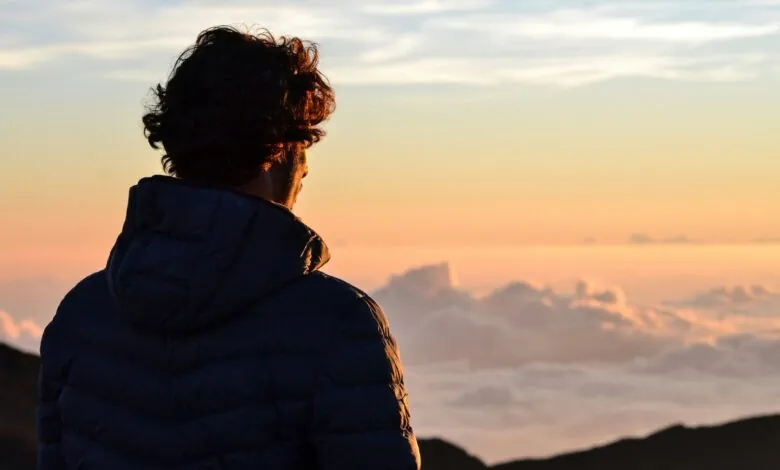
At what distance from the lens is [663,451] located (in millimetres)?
27906

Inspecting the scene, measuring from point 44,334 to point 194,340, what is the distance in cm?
81

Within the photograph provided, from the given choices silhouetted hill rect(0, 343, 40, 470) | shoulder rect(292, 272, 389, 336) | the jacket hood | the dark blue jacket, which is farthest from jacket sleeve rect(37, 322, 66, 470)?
silhouetted hill rect(0, 343, 40, 470)

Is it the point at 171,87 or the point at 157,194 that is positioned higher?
the point at 171,87

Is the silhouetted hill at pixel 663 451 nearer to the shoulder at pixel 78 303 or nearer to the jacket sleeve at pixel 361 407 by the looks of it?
the shoulder at pixel 78 303

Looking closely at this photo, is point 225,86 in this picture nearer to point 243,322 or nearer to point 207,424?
point 243,322

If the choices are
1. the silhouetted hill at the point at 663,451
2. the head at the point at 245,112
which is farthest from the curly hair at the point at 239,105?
the silhouetted hill at the point at 663,451

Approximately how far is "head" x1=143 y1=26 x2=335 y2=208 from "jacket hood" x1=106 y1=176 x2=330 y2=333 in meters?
0.18

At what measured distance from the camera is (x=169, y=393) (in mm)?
3762

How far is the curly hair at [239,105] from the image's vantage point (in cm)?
379

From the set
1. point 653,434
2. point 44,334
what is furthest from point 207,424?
point 653,434

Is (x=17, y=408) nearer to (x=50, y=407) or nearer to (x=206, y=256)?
(x=50, y=407)

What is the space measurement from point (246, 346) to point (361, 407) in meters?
0.40

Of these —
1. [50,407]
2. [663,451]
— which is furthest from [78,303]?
[663,451]

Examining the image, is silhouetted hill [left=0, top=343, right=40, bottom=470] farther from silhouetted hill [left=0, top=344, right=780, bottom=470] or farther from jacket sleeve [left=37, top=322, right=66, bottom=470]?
jacket sleeve [left=37, top=322, right=66, bottom=470]
